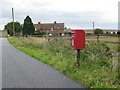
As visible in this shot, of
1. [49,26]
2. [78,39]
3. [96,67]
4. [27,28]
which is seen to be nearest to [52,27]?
[49,26]

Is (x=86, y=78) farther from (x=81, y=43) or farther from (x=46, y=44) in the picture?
(x=46, y=44)

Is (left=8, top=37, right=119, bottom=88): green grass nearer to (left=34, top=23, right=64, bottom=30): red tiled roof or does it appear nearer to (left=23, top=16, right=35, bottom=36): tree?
(left=23, top=16, right=35, bottom=36): tree

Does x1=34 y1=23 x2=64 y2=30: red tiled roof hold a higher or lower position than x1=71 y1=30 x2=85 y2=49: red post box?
higher

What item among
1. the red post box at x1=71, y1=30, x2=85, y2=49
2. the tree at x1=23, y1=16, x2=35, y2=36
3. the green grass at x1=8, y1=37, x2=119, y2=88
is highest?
the tree at x1=23, y1=16, x2=35, y2=36

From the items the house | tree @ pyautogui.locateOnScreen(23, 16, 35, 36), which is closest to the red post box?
tree @ pyautogui.locateOnScreen(23, 16, 35, 36)

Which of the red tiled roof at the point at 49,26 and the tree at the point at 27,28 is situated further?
the red tiled roof at the point at 49,26

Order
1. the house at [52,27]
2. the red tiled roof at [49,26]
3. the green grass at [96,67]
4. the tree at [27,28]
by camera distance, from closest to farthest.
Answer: the green grass at [96,67]
the tree at [27,28]
the house at [52,27]
the red tiled roof at [49,26]

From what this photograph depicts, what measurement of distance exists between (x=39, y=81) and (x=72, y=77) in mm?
1214

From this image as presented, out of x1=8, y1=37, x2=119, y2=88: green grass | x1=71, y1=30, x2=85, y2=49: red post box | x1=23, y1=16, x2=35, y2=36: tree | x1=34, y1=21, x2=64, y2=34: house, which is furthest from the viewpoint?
x1=34, y1=21, x2=64, y2=34: house

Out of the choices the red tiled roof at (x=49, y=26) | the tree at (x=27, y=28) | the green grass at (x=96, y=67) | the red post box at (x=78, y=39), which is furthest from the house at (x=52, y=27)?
the red post box at (x=78, y=39)

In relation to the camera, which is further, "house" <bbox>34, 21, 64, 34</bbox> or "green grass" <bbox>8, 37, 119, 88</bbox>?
"house" <bbox>34, 21, 64, 34</bbox>

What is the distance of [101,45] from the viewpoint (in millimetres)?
8398

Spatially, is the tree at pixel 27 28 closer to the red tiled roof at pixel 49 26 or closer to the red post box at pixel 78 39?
the red tiled roof at pixel 49 26

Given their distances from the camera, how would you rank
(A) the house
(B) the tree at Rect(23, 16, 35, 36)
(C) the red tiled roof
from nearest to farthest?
(B) the tree at Rect(23, 16, 35, 36)
(A) the house
(C) the red tiled roof
